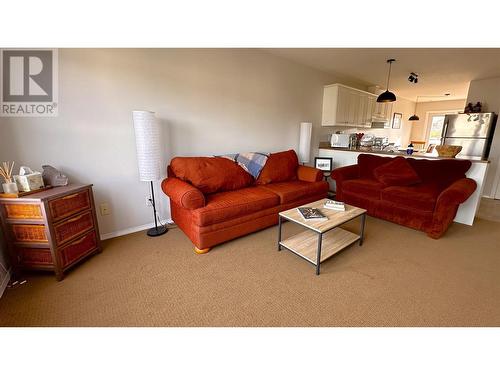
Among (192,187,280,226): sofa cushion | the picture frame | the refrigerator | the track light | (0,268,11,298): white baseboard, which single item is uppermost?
the track light

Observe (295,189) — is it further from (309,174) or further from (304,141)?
(304,141)

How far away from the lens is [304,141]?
12.3 ft

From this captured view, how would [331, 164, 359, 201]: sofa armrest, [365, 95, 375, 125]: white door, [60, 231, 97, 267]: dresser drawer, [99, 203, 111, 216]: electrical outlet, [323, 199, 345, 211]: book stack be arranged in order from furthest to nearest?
[365, 95, 375, 125]: white door, [331, 164, 359, 201]: sofa armrest, [99, 203, 111, 216]: electrical outlet, [323, 199, 345, 211]: book stack, [60, 231, 97, 267]: dresser drawer

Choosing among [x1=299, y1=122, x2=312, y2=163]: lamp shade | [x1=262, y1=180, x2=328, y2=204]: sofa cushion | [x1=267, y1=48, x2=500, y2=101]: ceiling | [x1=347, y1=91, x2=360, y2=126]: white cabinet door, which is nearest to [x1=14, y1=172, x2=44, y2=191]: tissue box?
[x1=262, y1=180, x2=328, y2=204]: sofa cushion

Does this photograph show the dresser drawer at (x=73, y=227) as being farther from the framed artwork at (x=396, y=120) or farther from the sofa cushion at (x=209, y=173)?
the framed artwork at (x=396, y=120)

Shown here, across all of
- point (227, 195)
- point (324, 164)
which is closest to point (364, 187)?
point (324, 164)

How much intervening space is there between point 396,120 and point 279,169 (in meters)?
5.53

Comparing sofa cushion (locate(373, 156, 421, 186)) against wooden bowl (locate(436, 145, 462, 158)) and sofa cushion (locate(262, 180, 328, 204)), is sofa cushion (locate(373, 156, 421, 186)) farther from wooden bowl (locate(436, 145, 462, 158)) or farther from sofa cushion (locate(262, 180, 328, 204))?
sofa cushion (locate(262, 180, 328, 204))

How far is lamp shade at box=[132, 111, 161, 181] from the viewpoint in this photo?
208 centimetres

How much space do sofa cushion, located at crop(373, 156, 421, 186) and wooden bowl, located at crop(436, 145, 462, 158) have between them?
60 cm

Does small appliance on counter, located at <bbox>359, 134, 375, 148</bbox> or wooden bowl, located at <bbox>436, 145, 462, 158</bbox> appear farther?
small appliance on counter, located at <bbox>359, 134, 375, 148</bbox>

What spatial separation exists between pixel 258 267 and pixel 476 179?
9.49 ft

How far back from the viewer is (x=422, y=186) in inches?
106
